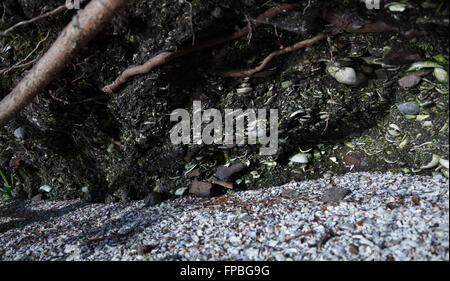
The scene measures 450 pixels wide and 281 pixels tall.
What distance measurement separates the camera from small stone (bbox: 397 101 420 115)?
1.44 metres

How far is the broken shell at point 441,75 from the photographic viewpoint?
1292mm

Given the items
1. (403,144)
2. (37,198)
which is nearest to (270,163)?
(403,144)

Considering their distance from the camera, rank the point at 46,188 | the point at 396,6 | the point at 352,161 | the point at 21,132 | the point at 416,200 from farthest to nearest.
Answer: the point at 46,188, the point at 21,132, the point at 352,161, the point at 396,6, the point at 416,200

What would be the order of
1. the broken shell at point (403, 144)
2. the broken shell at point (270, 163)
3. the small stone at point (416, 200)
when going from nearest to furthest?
the small stone at point (416, 200) → the broken shell at point (403, 144) → the broken shell at point (270, 163)

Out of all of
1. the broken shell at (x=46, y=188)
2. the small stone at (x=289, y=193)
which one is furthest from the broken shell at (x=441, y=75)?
the broken shell at (x=46, y=188)

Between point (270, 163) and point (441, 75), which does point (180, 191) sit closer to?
point (270, 163)

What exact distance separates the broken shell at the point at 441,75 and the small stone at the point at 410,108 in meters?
0.15

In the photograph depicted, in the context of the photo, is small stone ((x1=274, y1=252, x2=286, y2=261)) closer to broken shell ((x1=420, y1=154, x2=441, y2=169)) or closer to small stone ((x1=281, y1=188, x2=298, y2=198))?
small stone ((x1=281, y1=188, x2=298, y2=198))

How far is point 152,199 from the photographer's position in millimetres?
1711

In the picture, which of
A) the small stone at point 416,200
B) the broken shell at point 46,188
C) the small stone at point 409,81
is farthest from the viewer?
the broken shell at point 46,188

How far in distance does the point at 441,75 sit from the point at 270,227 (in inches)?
38.6

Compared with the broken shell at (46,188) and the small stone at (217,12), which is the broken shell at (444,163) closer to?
the small stone at (217,12)
